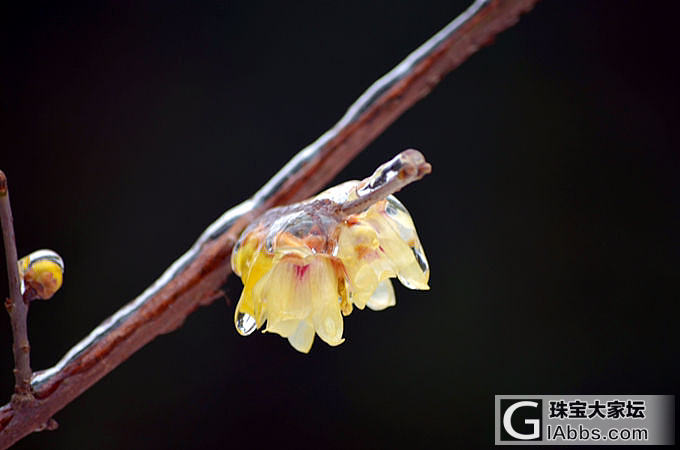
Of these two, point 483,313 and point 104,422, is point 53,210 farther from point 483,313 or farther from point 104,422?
point 483,313

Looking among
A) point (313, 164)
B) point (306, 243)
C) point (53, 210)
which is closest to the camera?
point (306, 243)

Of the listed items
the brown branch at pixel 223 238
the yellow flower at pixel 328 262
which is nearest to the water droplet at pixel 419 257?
the yellow flower at pixel 328 262

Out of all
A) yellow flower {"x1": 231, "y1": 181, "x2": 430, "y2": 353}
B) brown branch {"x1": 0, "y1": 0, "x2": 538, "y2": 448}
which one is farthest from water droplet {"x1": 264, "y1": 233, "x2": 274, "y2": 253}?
brown branch {"x1": 0, "y1": 0, "x2": 538, "y2": 448}

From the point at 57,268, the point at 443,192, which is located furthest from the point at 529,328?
the point at 57,268

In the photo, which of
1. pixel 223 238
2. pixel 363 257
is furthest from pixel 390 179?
pixel 223 238

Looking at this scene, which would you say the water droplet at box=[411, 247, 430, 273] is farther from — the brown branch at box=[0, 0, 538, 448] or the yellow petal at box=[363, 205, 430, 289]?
the brown branch at box=[0, 0, 538, 448]

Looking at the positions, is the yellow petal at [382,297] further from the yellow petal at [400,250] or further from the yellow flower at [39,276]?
the yellow flower at [39,276]

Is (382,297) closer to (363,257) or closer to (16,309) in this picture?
(363,257)
